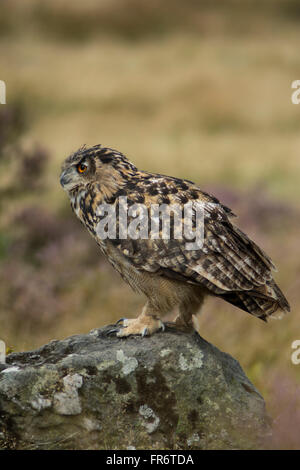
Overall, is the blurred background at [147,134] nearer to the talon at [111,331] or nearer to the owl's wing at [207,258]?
the owl's wing at [207,258]

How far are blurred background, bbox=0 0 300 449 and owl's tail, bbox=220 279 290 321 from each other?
47 centimetres

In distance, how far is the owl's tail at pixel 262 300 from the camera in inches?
145

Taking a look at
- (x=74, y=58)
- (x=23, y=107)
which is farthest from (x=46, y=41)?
(x=23, y=107)

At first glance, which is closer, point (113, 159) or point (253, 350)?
point (113, 159)

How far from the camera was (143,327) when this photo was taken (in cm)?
379

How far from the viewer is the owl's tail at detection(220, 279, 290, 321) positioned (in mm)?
3672

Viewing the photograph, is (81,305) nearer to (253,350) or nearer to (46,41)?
(253,350)

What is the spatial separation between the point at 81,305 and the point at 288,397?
3730mm

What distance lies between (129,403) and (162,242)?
87 cm

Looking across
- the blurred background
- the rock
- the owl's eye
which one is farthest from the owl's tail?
the owl's eye

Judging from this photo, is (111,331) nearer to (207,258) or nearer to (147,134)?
(207,258)

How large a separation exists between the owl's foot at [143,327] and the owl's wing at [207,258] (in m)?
0.34

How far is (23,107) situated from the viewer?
830 cm
